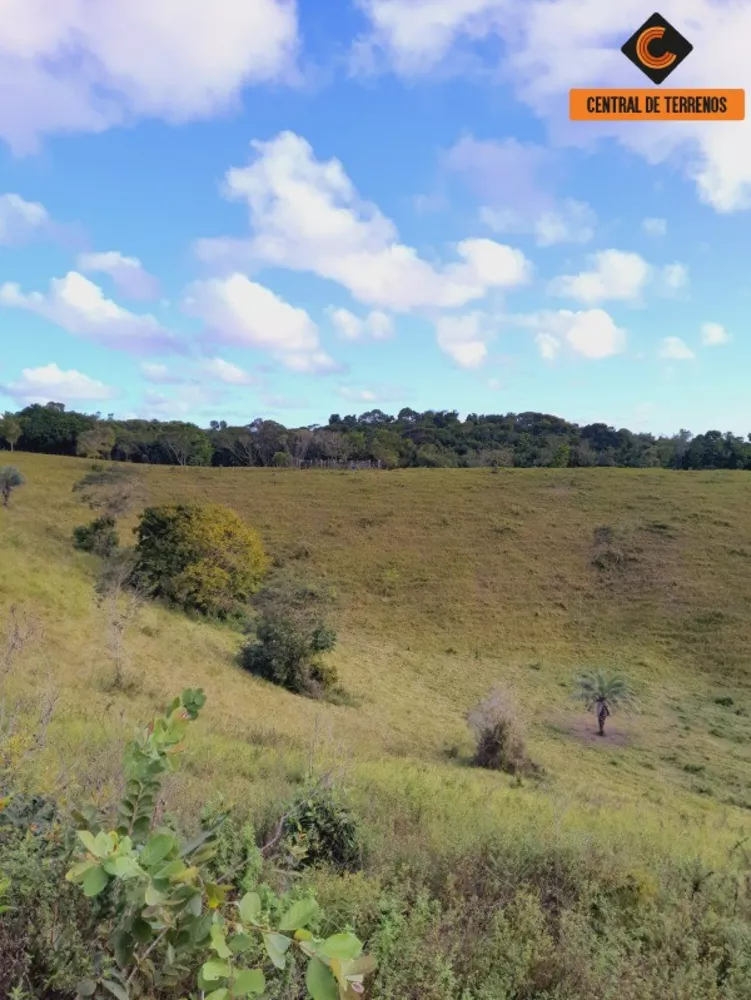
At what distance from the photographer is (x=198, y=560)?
79.9ft

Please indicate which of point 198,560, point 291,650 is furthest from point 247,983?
point 198,560

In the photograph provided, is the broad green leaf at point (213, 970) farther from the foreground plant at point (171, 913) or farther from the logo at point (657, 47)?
the logo at point (657, 47)

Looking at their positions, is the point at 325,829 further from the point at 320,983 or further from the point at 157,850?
the point at 320,983

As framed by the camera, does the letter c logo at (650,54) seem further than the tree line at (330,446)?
No

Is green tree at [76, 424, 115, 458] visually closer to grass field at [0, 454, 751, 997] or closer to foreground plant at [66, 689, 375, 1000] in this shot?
grass field at [0, 454, 751, 997]

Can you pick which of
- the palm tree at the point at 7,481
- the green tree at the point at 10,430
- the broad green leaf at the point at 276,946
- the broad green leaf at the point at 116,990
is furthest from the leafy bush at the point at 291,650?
the green tree at the point at 10,430

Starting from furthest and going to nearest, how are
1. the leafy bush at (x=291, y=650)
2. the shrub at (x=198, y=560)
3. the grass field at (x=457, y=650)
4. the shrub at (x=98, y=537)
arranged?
the shrub at (x=98, y=537) → the shrub at (x=198, y=560) → the leafy bush at (x=291, y=650) → the grass field at (x=457, y=650)

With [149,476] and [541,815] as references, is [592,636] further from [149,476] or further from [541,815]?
[149,476]

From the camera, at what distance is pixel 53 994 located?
2465mm

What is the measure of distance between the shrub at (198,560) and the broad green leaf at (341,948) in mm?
21995

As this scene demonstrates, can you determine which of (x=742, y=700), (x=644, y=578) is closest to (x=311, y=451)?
(x=644, y=578)

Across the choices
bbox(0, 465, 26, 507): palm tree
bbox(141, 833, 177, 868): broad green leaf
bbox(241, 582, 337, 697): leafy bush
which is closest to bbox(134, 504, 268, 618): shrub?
bbox(241, 582, 337, 697): leafy bush

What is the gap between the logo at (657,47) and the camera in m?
8.79

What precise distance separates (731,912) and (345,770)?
3.26m
